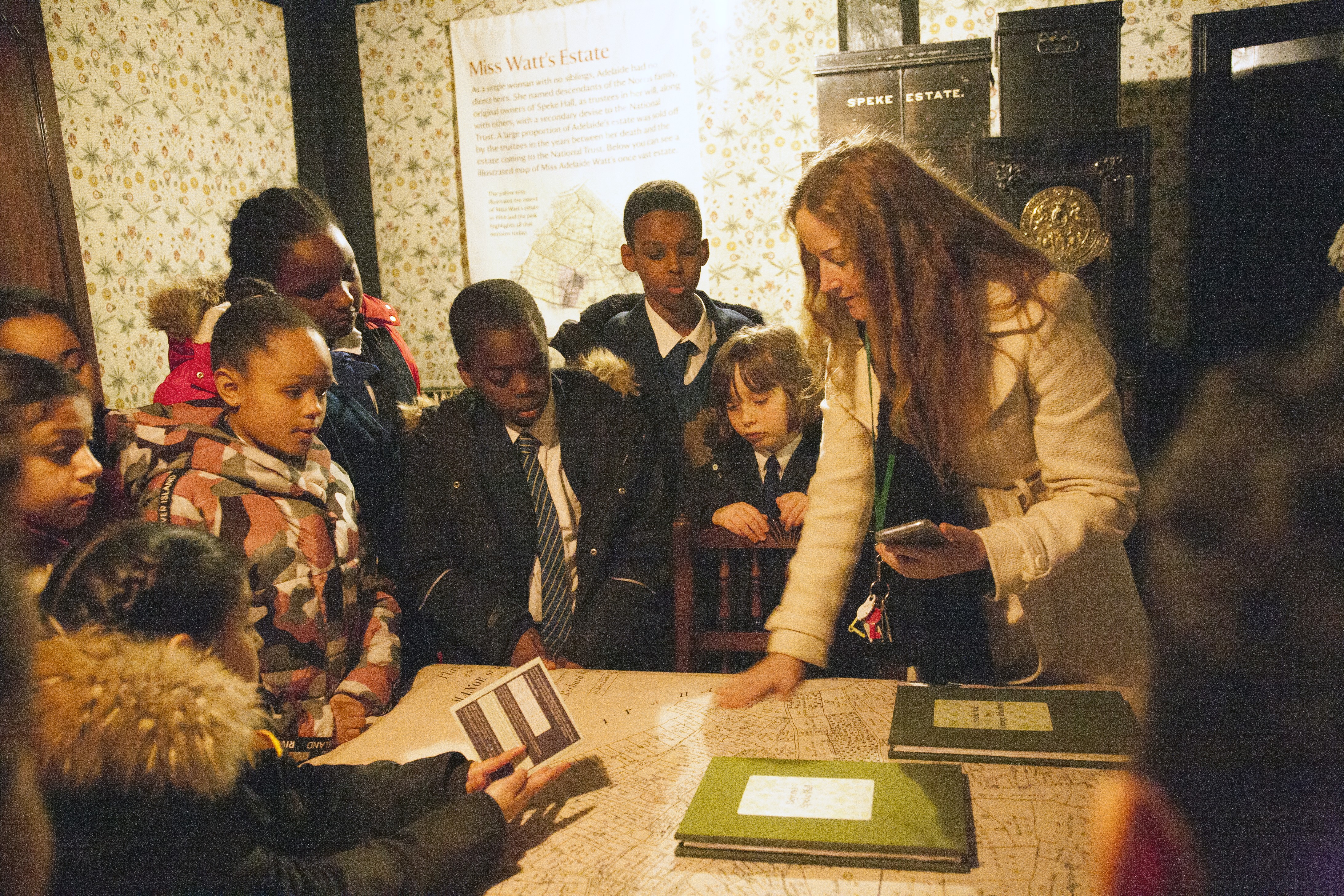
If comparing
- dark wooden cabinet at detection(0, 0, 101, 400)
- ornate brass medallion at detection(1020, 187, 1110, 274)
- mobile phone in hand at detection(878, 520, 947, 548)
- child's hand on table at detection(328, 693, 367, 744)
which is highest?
dark wooden cabinet at detection(0, 0, 101, 400)

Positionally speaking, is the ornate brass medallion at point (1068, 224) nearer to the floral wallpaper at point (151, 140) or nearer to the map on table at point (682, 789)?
the map on table at point (682, 789)

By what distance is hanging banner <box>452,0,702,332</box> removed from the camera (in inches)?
166

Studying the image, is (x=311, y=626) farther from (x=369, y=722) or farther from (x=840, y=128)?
(x=840, y=128)

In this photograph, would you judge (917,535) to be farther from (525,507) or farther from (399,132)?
(399,132)

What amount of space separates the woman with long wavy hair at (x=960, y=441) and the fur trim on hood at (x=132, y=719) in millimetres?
801

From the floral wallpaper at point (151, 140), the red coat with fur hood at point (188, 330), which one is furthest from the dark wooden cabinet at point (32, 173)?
the red coat with fur hood at point (188, 330)

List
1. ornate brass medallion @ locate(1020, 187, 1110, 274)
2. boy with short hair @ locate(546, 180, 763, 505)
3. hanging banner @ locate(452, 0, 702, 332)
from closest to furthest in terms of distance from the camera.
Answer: boy with short hair @ locate(546, 180, 763, 505)
ornate brass medallion @ locate(1020, 187, 1110, 274)
hanging banner @ locate(452, 0, 702, 332)

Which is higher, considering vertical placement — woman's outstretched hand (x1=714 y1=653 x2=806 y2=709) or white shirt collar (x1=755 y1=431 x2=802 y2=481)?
white shirt collar (x1=755 y1=431 x2=802 y2=481)

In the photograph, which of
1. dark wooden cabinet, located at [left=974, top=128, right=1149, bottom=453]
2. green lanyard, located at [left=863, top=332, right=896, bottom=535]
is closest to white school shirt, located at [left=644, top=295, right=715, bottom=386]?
green lanyard, located at [left=863, top=332, right=896, bottom=535]

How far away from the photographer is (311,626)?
1661mm

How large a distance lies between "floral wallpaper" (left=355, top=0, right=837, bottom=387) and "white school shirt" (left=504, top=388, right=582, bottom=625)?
2.12 meters

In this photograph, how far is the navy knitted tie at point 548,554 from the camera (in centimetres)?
205

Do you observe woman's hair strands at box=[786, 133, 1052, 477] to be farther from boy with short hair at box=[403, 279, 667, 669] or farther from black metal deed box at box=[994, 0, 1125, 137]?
black metal deed box at box=[994, 0, 1125, 137]

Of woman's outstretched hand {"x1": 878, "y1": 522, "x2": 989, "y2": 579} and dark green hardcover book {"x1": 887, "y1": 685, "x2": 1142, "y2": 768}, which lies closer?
dark green hardcover book {"x1": 887, "y1": 685, "x2": 1142, "y2": 768}
